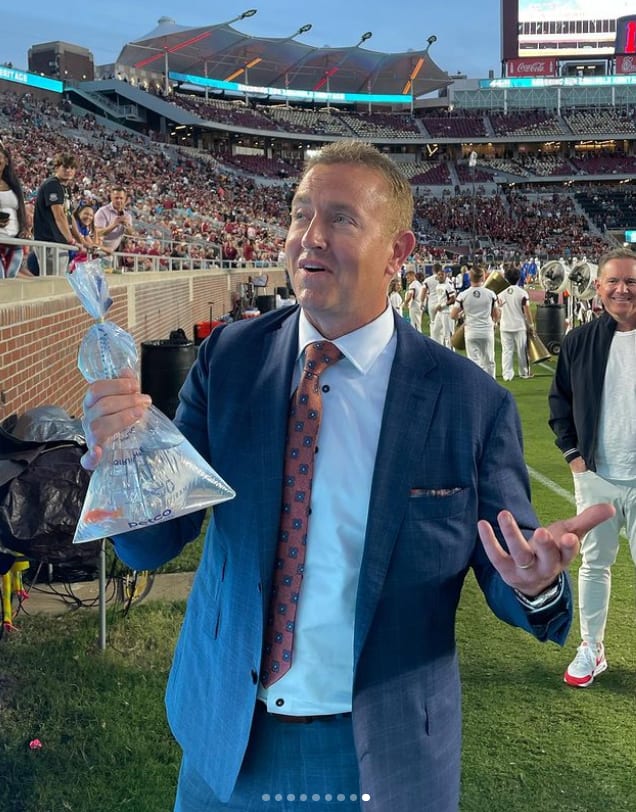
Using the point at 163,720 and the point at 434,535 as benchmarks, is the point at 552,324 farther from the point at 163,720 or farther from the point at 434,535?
the point at 434,535

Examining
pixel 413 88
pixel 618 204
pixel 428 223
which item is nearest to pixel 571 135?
pixel 618 204

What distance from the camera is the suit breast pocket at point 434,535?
1.71m

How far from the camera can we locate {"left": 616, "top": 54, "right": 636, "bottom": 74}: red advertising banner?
88.2 m

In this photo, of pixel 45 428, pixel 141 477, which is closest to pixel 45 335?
pixel 45 428

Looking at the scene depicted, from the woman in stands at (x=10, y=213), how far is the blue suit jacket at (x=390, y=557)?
15.8ft

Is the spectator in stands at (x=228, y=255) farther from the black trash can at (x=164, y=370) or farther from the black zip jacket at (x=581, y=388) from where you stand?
the black zip jacket at (x=581, y=388)

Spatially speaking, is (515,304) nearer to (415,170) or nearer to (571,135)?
(415,170)

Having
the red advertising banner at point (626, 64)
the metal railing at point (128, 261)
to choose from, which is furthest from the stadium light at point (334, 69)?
the metal railing at point (128, 261)

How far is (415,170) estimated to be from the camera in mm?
79875

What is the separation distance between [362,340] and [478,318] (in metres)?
11.4

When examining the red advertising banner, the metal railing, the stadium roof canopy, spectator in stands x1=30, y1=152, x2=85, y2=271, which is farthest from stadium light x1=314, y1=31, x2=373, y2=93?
spectator in stands x1=30, y1=152, x2=85, y2=271

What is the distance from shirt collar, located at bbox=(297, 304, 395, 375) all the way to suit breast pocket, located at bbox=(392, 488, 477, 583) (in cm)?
33

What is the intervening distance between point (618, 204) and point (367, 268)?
7784 centimetres

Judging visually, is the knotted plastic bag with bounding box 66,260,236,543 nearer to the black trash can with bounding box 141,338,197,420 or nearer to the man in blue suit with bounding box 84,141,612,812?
the man in blue suit with bounding box 84,141,612,812
